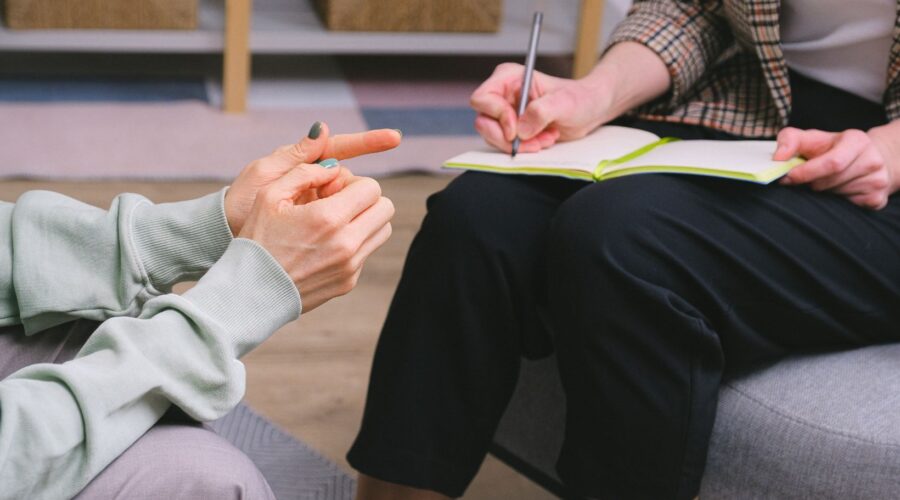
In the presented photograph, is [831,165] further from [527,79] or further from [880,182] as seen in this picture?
[527,79]

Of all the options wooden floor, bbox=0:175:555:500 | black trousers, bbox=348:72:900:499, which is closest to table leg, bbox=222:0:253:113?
wooden floor, bbox=0:175:555:500

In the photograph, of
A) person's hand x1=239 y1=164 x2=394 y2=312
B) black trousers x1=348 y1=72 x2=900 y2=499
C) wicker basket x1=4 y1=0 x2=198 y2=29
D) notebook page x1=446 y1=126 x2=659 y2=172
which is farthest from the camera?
wicker basket x1=4 y1=0 x2=198 y2=29

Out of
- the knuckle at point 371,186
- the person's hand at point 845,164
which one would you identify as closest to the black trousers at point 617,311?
the person's hand at point 845,164

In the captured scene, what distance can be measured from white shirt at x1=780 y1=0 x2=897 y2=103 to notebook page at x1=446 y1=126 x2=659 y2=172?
7.3 inches

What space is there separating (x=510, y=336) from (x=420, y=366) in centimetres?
9

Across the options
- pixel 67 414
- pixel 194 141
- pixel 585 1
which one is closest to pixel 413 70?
pixel 585 1

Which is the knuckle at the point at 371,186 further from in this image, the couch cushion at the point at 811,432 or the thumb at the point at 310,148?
the couch cushion at the point at 811,432

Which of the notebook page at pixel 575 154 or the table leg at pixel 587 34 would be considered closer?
the notebook page at pixel 575 154

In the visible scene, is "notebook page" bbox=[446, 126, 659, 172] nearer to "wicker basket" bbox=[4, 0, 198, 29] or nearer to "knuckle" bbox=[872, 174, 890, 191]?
"knuckle" bbox=[872, 174, 890, 191]

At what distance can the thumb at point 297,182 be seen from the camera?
779 mm

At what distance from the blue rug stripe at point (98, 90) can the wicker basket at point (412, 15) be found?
337 millimetres

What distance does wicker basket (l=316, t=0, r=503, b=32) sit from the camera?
2.37m

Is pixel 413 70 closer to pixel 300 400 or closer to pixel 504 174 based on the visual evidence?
pixel 300 400

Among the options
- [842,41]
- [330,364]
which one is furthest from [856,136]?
[330,364]
